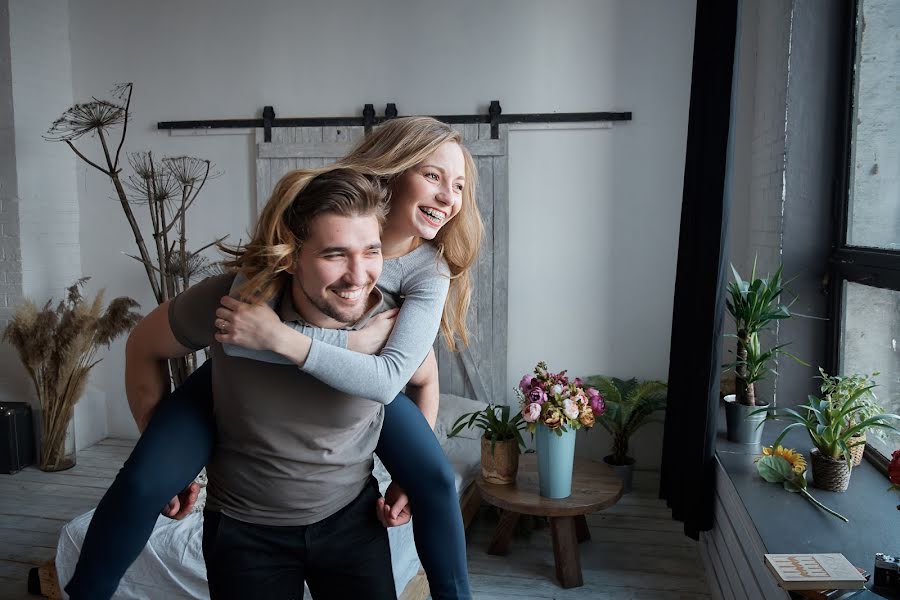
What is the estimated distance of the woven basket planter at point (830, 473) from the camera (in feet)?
8.57

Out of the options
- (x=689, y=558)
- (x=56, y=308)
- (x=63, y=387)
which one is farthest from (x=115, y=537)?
(x=56, y=308)

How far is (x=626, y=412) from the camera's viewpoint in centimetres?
453

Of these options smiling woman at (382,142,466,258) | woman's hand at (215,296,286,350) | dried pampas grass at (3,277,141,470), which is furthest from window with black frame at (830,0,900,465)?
dried pampas grass at (3,277,141,470)

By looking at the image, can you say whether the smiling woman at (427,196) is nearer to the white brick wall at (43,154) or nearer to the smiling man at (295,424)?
the smiling man at (295,424)

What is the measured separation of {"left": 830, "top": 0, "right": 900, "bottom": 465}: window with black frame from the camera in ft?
9.40

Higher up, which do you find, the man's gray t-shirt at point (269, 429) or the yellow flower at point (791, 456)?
the man's gray t-shirt at point (269, 429)

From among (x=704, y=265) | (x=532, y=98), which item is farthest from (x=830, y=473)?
(x=532, y=98)

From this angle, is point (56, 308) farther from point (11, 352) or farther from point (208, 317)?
point (208, 317)

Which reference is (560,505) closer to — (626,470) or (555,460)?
(555,460)

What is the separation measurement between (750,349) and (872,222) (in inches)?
27.1

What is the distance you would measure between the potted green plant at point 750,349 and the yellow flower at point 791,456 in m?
0.28

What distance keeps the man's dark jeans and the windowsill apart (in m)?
1.22

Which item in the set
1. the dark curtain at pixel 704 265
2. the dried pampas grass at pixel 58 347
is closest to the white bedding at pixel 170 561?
the dark curtain at pixel 704 265

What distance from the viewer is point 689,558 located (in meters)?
3.89
